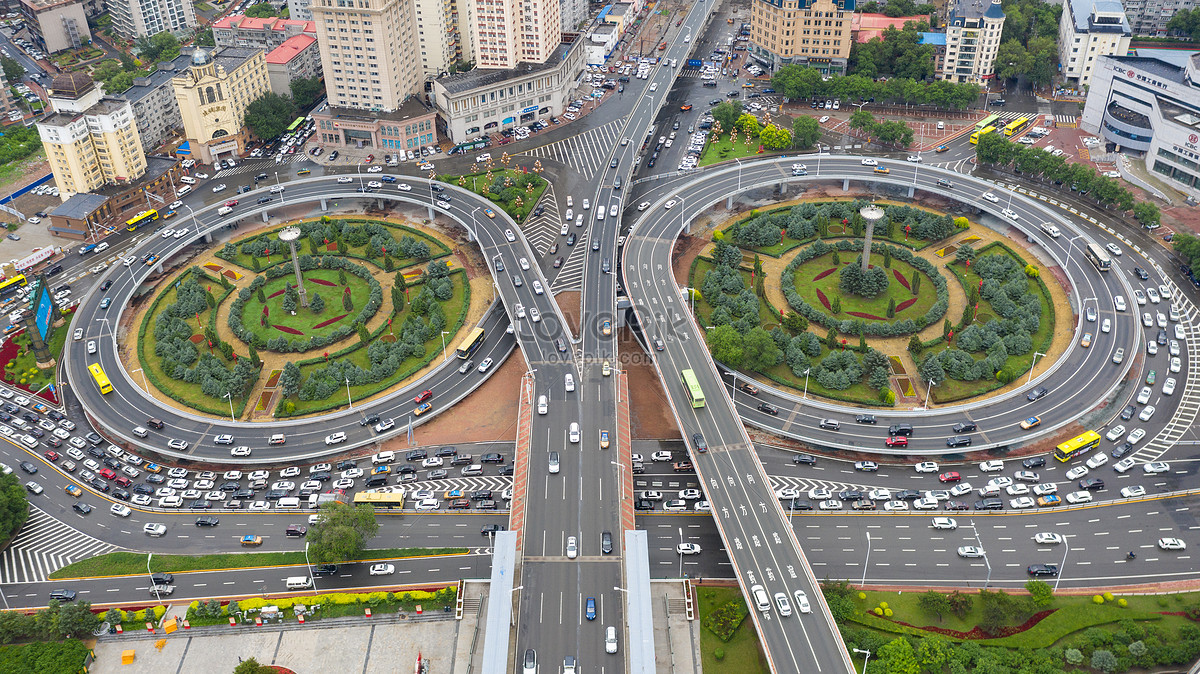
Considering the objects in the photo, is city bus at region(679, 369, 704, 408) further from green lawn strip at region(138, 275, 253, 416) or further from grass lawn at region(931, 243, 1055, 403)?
green lawn strip at region(138, 275, 253, 416)

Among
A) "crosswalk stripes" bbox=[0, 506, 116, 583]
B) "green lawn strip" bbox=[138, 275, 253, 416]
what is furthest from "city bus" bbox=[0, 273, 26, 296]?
"crosswalk stripes" bbox=[0, 506, 116, 583]

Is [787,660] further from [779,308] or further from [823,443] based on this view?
[779,308]

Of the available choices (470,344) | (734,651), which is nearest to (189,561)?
(470,344)

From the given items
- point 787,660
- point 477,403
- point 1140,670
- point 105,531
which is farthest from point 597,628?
point 105,531

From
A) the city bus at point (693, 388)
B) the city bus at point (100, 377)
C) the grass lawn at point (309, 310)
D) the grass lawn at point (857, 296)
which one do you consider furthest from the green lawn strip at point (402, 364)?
the grass lawn at point (857, 296)

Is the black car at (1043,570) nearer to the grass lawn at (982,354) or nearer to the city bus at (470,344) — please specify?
the grass lawn at (982,354)

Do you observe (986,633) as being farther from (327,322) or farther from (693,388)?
(327,322)

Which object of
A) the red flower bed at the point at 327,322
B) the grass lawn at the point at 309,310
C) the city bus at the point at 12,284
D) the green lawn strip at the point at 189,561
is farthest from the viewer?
the city bus at the point at 12,284
